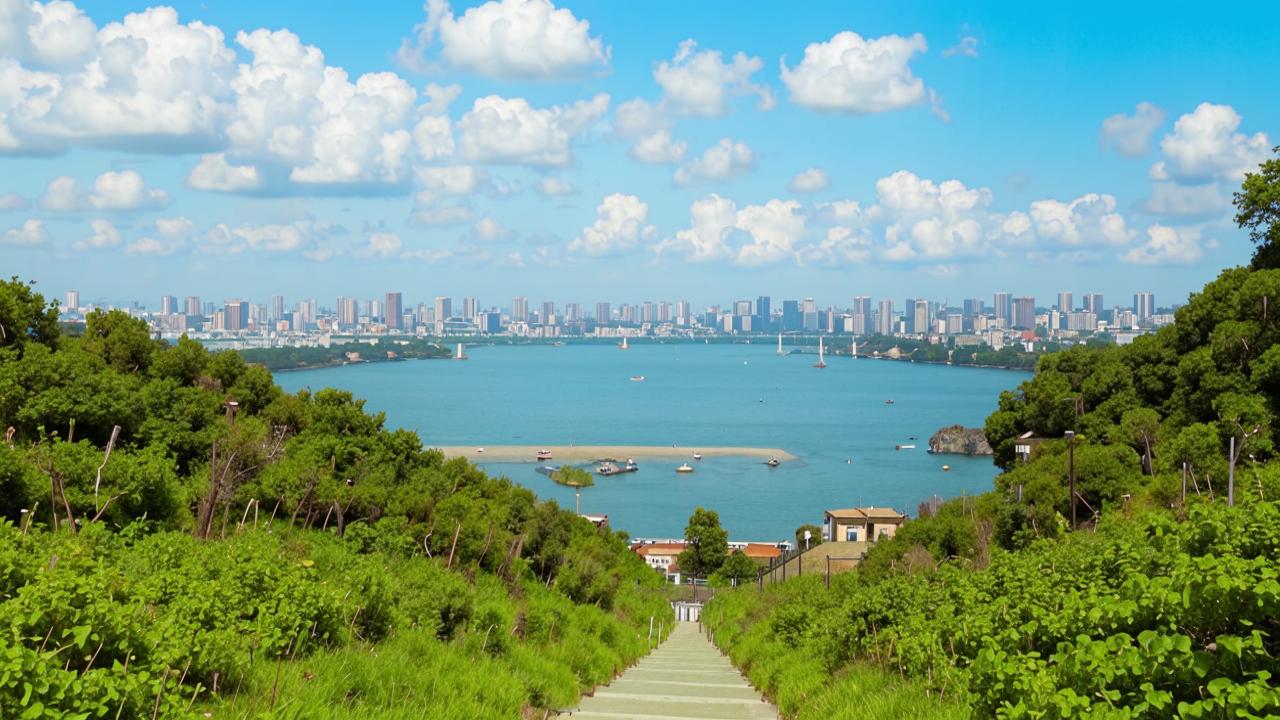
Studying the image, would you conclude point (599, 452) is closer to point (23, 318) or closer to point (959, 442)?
point (959, 442)

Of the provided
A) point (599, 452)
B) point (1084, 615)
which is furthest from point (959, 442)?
point (1084, 615)

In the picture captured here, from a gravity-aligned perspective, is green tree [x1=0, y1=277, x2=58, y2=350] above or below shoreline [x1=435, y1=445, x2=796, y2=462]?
above

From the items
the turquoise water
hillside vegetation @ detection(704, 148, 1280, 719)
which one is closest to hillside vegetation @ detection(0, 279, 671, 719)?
hillside vegetation @ detection(704, 148, 1280, 719)

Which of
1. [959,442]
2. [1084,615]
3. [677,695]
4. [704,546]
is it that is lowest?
[959,442]

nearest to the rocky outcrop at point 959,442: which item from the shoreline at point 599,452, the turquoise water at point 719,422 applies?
the turquoise water at point 719,422

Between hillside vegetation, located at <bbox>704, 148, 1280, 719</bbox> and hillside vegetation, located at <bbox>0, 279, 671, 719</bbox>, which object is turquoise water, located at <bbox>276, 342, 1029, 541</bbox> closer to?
hillside vegetation, located at <bbox>704, 148, 1280, 719</bbox>

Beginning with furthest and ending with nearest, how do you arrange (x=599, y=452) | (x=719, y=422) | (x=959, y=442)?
(x=719, y=422) < (x=959, y=442) < (x=599, y=452)

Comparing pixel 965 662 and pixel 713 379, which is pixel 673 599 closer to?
pixel 965 662

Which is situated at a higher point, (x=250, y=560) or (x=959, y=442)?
(x=250, y=560)
